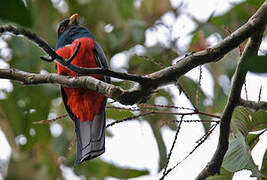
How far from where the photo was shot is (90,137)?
318 centimetres

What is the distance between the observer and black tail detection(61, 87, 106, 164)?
301cm

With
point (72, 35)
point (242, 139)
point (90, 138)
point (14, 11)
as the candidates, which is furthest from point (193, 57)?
point (72, 35)

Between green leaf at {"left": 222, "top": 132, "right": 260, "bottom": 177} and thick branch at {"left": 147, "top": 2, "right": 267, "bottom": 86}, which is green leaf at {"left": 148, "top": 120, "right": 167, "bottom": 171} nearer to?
green leaf at {"left": 222, "top": 132, "right": 260, "bottom": 177}

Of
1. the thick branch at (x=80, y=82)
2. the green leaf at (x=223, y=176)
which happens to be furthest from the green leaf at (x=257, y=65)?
the green leaf at (x=223, y=176)

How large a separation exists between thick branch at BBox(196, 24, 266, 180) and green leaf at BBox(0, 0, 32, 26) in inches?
39.9

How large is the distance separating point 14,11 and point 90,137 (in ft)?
8.34

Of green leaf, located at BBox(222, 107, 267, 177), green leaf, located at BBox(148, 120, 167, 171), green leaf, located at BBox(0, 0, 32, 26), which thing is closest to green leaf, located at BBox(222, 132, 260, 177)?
green leaf, located at BBox(222, 107, 267, 177)

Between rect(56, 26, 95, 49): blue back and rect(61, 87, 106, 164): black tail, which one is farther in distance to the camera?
rect(56, 26, 95, 49): blue back

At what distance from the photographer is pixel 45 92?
3734 millimetres

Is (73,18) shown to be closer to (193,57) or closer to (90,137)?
(90,137)

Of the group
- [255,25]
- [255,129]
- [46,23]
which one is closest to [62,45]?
[46,23]

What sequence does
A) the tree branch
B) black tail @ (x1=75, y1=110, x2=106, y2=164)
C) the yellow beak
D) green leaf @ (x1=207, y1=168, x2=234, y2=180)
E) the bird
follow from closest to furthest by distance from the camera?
1. the tree branch
2. green leaf @ (x1=207, y1=168, x2=234, y2=180)
3. black tail @ (x1=75, y1=110, x2=106, y2=164)
4. the bird
5. the yellow beak

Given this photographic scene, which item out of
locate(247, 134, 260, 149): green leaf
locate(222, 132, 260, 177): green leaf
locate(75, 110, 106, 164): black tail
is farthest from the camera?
locate(75, 110, 106, 164): black tail

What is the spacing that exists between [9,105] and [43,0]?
3.35 feet
